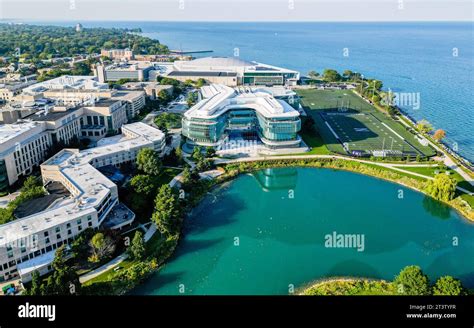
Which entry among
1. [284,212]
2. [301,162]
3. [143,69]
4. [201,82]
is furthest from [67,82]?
[284,212]

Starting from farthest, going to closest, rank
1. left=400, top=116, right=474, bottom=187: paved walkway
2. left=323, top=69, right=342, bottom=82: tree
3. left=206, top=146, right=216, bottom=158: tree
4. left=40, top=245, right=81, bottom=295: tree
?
left=323, top=69, right=342, bottom=82: tree < left=206, top=146, right=216, bottom=158: tree < left=400, top=116, right=474, bottom=187: paved walkway < left=40, top=245, right=81, bottom=295: tree

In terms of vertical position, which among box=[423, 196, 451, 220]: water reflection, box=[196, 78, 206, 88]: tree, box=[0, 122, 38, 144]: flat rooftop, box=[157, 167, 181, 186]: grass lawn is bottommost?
box=[423, 196, 451, 220]: water reflection

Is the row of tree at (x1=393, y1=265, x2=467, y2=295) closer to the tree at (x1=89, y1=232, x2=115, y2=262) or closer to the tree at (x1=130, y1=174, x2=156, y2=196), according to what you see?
the tree at (x1=89, y1=232, x2=115, y2=262)

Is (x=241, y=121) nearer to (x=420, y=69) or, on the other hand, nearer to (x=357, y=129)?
(x=357, y=129)

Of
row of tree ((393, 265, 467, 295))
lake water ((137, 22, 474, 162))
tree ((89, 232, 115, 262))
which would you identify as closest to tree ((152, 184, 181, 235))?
tree ((89, 232, 115, 262))

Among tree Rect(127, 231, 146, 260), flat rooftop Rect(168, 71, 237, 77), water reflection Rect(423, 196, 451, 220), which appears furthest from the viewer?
flat rooftop Rect(168, 71, 237, 77)

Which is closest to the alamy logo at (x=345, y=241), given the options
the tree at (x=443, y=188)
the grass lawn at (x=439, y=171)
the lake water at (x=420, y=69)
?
the tree at (x=443, y=188)

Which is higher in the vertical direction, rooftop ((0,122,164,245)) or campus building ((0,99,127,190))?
campus building ((0,99,127,190))

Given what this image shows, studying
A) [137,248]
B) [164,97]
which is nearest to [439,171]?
[137,248]

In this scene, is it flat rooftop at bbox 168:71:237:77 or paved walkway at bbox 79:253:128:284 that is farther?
flat rooftop at bbox 168:71:237:77
